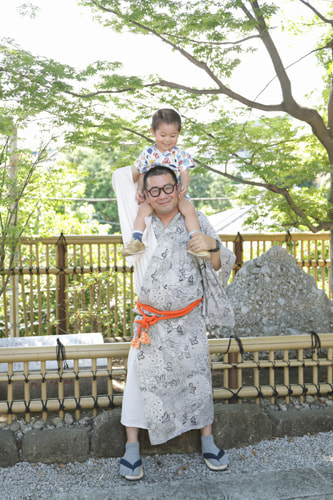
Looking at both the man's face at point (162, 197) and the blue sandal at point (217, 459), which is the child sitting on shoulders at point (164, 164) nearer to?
the man's face at point (162, 197)

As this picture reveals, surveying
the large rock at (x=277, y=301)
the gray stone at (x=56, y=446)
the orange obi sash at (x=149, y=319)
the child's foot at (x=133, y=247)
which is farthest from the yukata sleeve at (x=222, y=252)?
the large rock at (x=277, y=301)

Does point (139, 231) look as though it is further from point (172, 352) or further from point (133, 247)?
point (172, 352)

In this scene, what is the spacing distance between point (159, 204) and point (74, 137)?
104 inches

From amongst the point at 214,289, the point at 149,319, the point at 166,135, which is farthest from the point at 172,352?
the point at 166,135

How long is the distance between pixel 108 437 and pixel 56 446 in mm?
303

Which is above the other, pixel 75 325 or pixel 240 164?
pixel 240 164

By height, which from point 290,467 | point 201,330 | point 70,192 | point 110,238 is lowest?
point 290,467

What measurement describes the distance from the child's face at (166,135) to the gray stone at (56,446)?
174 centimetres

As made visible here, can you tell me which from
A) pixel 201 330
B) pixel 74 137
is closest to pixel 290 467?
pixel 201 330

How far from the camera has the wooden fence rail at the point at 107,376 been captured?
2.95 m

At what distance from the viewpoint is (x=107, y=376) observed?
3098 millimetres

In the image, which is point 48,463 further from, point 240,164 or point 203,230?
point 240,164

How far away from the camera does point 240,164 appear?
16.6 feet

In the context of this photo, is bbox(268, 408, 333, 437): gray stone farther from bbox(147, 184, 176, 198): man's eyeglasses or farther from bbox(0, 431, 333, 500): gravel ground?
bbox(147, 184, 176, 198): man's eyeglasses
